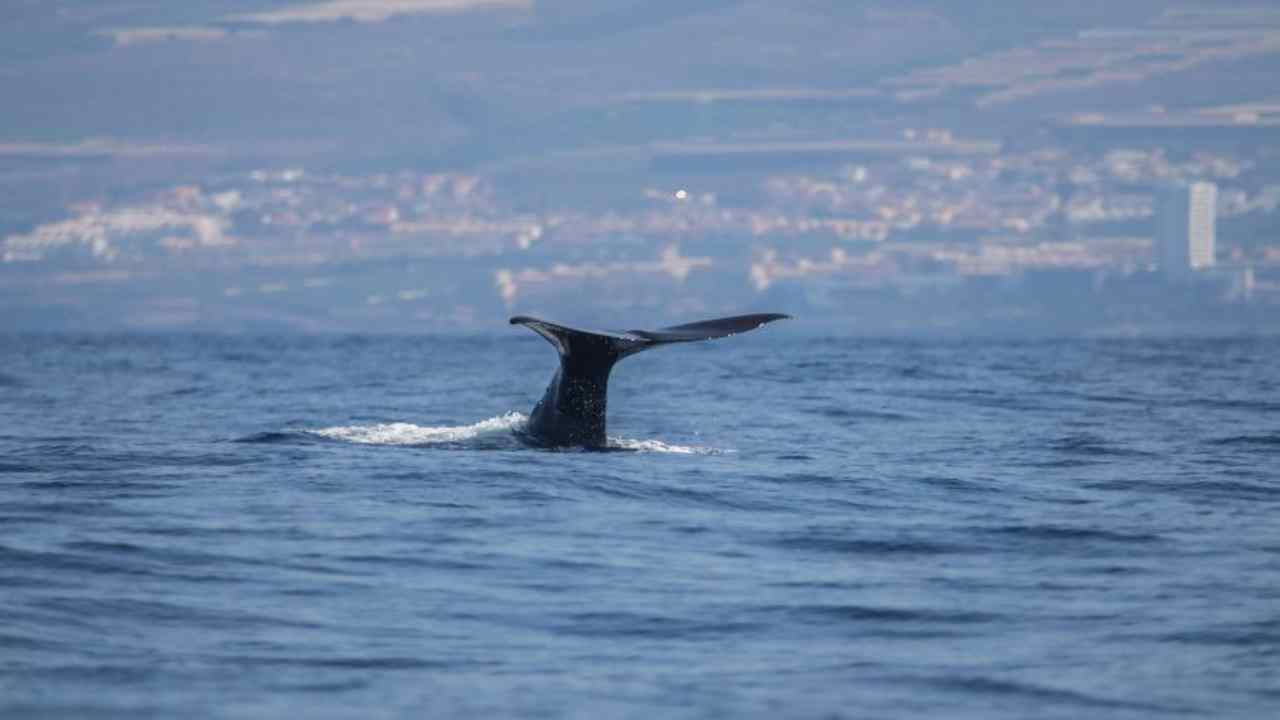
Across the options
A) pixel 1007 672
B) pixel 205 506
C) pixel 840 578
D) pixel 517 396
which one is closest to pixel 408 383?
pixel 517 396

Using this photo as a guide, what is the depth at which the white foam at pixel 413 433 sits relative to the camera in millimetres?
15547

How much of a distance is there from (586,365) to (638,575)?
4.00 metres

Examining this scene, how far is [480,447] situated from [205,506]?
3.20 meters

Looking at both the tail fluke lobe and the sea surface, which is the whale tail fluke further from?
the sea surface

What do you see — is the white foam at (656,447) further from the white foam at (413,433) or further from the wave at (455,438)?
the white foam at (413,433)

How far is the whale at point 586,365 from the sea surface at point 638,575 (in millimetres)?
309

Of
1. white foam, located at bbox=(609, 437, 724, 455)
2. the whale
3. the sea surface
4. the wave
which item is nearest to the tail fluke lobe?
the whale

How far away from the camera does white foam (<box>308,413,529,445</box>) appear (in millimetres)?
15547

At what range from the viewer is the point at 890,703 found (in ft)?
24.5

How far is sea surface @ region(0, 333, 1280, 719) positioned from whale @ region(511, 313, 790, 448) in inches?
12.2

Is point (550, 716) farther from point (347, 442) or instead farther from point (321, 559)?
point (347, 442)

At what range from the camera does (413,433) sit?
53.5 feet

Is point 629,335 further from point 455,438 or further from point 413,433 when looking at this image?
point 413,433

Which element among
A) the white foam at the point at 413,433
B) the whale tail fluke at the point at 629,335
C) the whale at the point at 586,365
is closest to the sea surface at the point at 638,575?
the white foam at the point at 413,433
